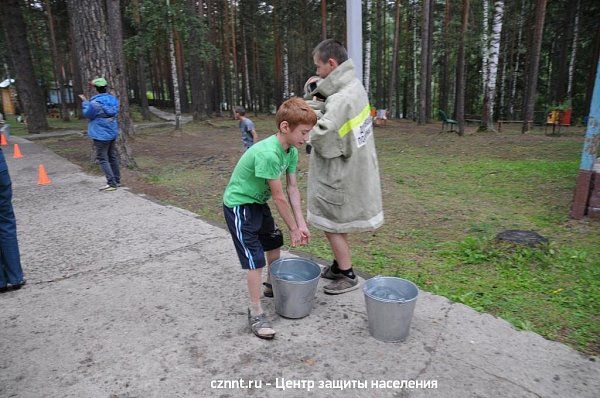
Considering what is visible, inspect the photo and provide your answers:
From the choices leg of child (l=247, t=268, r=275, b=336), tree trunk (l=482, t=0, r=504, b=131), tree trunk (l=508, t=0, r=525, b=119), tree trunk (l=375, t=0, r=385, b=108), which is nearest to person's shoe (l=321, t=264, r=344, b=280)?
leg of child (l=247, t=268, r=275, b=336)

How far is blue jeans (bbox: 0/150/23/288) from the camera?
344 cm

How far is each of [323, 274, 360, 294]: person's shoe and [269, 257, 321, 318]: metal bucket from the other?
33cm

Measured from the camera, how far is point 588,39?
2466 centimetres

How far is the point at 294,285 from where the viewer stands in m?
2.89

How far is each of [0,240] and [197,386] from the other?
2328 millimetres

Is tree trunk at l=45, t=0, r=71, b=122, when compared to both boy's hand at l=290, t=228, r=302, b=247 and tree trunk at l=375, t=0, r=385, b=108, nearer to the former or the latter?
tree trunk at l=375, t=0, r=385, b=108

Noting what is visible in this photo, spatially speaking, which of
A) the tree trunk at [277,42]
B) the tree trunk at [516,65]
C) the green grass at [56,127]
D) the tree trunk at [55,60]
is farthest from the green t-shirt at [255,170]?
the tree trunk at [55,60]

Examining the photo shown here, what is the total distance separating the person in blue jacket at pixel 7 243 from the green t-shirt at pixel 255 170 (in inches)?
81.0

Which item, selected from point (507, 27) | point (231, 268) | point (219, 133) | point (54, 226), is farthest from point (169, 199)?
point (507, 27)

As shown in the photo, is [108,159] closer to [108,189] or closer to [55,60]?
[108,189]

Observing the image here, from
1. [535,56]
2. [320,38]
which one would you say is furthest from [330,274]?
[320,38]

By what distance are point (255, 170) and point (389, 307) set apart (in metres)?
1.24

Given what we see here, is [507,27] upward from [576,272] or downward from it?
upward

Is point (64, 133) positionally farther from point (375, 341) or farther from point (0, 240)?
point (375, 341)
